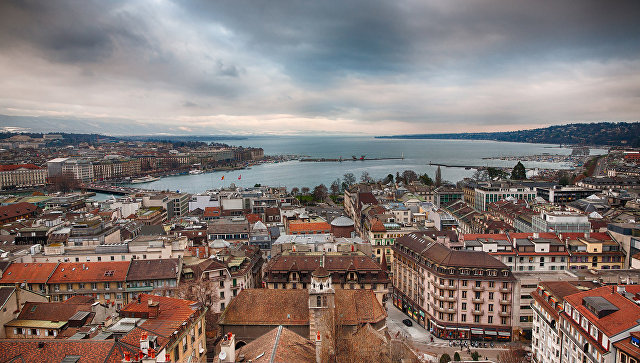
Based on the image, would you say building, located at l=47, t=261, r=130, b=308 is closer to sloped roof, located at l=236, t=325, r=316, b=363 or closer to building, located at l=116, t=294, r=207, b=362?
building, located at l=116, t=294, r=207, b=362

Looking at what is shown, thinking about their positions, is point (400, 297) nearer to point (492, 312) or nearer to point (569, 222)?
point (492, 312)

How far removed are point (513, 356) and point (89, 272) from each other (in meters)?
34.6

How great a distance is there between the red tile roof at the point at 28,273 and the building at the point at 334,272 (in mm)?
18406

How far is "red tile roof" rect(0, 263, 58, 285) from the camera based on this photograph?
112 ft

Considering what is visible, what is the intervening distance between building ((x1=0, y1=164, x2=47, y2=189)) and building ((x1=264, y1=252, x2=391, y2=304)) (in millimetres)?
138850

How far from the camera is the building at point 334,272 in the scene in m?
36.2

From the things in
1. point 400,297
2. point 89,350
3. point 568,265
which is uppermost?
point 89,350

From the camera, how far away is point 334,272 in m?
36.5

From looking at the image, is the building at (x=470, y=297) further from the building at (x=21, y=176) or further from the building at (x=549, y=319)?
the building at (x=21, y=176)

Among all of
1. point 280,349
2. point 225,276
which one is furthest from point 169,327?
point 225,276

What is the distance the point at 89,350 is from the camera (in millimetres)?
17297

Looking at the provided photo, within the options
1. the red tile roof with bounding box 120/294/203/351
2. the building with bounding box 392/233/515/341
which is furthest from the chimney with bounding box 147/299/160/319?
the building with bounding box 392/233/515/341

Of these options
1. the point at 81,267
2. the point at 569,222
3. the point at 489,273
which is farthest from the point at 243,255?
the point at 569,222

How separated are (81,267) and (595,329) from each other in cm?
3802
